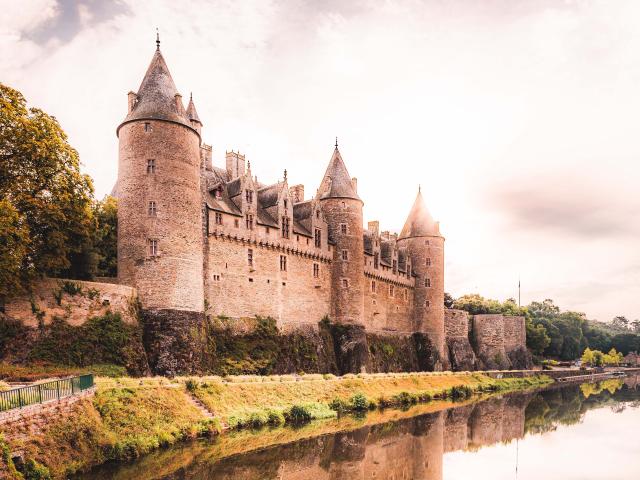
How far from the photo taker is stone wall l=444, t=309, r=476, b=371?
2630 inches

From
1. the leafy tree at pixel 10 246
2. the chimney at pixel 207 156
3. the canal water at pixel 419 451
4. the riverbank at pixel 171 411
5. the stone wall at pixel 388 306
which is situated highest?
the chimney at pixel 207 156

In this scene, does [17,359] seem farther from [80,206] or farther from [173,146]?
[173,146]

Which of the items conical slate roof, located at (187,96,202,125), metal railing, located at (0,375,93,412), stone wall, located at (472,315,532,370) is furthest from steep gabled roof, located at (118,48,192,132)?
stone wall, located at (472,315,532,370)

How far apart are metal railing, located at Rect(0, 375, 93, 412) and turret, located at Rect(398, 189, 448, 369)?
145 feet

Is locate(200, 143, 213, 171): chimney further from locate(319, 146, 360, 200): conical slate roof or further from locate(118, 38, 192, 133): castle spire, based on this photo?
locate(319, 146, 360, 200): conical slate roof

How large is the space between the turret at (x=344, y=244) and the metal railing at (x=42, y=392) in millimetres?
28278

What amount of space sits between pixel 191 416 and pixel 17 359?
318 inches

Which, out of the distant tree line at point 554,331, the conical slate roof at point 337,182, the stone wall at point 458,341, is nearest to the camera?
the conical slate roof at point 337,182

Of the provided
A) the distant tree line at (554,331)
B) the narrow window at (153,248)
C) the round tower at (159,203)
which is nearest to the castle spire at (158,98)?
the round tower at (159,203)

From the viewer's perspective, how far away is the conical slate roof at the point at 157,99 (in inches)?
1379

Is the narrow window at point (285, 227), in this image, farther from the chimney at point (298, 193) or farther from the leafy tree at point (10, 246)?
the leafy tree at point (10, 246)

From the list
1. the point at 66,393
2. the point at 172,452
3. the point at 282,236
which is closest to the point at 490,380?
the point at 282,236

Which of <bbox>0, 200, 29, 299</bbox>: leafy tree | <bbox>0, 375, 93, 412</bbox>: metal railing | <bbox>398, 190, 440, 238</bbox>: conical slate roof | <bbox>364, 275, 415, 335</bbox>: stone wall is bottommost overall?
<bbox>0, 375, 93, 412</bbox>: metal railing

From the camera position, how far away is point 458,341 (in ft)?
224
